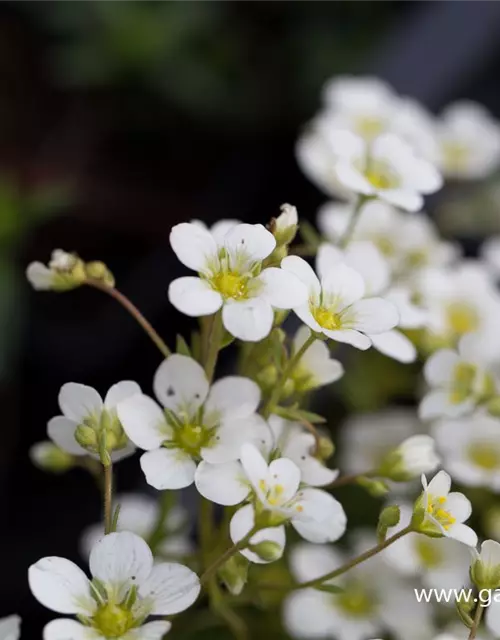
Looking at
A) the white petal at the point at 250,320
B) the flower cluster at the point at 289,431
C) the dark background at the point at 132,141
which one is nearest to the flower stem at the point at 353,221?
the flower cluster at the point at 289,431

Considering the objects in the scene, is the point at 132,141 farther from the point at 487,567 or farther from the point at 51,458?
the point at 487,567

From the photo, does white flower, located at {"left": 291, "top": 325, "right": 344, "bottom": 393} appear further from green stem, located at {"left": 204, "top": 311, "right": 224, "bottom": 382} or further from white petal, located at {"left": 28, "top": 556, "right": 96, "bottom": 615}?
white petal, located at {"left": 28, "top": 556, "right": 96, "bottom": 615}

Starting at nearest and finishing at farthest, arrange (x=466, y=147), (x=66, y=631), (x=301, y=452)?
1. (x=66, y=631)
2. (x=301, y=452)
3. (x=466, y=147)

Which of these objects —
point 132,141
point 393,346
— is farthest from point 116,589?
point 132,141

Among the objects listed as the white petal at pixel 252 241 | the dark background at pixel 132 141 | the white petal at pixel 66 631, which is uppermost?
the white petal at pixel 252 241

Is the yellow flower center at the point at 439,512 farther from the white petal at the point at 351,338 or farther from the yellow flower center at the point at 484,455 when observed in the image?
the yellow flower center at the point at 484,455

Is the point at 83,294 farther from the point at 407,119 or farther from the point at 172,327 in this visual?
the point at 407,119

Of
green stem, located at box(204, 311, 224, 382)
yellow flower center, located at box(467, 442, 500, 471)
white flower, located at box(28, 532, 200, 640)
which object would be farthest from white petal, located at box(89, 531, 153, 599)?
yellow flower center, located at box(467, 442, 500, 471)
